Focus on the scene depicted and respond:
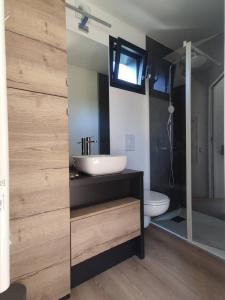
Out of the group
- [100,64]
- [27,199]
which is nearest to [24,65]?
[27,199]

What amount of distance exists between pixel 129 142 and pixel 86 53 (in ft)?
3.53

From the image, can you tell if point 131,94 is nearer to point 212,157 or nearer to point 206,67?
point 206,67

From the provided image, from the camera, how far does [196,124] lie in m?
2.23

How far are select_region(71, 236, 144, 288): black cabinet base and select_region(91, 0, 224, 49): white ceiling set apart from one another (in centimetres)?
Answer: 234

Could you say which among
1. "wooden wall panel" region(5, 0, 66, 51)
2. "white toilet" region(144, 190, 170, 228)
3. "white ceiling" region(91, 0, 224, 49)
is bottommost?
"white toilet" region(144, 190, 170, 228)

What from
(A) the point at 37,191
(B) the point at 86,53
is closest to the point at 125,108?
(B) the point at 86,53

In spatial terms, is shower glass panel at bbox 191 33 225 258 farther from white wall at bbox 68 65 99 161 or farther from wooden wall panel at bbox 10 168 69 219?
wooden wall panel at bbox 10 168 69 219

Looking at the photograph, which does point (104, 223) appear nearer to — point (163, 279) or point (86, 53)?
point (163, 279)

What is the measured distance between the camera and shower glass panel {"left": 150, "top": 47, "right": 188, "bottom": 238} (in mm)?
2418

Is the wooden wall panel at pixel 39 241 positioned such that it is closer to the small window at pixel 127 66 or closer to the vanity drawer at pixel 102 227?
the vanity drawer at pixel 102 227

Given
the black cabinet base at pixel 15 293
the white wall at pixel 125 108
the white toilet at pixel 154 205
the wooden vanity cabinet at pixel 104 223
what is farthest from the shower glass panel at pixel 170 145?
the black cabinet base at pixel 15 293

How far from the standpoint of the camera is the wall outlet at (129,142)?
2.14m

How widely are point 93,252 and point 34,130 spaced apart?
3.21 ft

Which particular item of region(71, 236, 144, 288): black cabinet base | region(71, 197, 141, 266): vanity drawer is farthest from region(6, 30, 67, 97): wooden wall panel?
region(71, 236, 144, 288): black cabinet base
